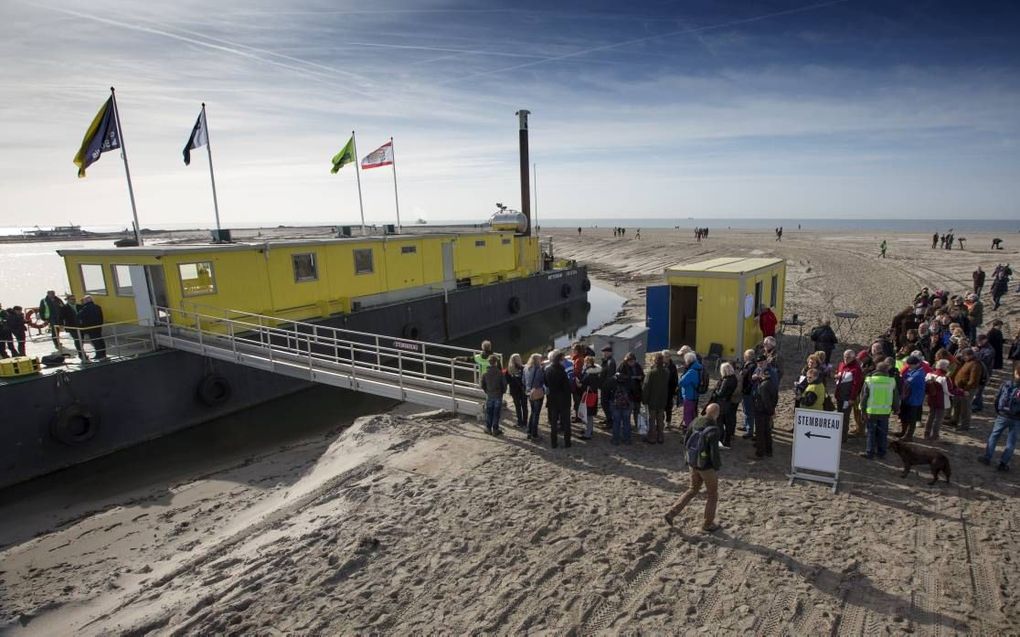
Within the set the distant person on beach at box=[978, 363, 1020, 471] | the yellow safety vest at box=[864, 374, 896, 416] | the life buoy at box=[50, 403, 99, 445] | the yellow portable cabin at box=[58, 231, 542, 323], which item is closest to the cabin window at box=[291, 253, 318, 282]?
the yellow portable cabin at box=[58, 231, 542, 323]

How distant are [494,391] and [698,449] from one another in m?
4.22

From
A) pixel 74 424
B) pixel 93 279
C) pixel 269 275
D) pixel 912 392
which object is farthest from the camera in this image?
pixel 269 275

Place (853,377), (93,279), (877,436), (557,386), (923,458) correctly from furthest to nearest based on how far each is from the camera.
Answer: (93,279) → (557,386) → (853,377) → (877,436) → (923,458)

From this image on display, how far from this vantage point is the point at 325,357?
14.1m

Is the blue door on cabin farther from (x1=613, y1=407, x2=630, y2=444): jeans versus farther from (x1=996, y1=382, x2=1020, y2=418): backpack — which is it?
(x1=996, y1=382, x2=1020, y2=418): backpack

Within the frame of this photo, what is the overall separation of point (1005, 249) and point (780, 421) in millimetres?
44536

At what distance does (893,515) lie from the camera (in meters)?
6.87

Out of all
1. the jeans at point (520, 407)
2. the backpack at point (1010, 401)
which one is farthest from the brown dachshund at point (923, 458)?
the jeans at point (520, 407)

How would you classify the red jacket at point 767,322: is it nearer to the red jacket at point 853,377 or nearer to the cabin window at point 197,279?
the red jacket at point 853,377

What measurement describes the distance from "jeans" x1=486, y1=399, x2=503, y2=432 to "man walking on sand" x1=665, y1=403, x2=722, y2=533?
13.0ft

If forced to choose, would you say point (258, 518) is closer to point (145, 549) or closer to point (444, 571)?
point (145, 549)

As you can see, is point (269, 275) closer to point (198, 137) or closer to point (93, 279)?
point (93, 279)

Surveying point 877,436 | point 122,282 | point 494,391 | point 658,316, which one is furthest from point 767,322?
point 122,282

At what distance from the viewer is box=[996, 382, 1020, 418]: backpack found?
7.64 meters
